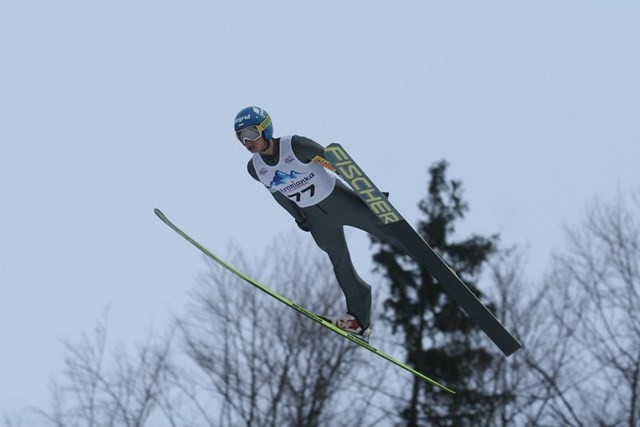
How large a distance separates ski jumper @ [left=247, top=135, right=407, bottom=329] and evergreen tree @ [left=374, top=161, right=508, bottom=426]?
10.2 meters

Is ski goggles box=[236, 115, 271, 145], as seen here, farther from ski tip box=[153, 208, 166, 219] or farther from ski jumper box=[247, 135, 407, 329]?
ski tip box=[153, 208, 166, 219]

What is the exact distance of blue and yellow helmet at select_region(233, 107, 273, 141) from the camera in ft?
25.0

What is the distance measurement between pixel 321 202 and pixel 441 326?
13.7m

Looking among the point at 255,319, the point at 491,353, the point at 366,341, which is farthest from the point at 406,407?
the point at 366,341

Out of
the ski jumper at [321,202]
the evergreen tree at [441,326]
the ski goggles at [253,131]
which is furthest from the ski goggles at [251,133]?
the evergreen tree at [441,326]

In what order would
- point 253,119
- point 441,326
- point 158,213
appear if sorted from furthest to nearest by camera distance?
point 441,326
point 158,213
point 253,119

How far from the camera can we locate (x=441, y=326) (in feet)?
70.1

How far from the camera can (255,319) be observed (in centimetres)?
1931

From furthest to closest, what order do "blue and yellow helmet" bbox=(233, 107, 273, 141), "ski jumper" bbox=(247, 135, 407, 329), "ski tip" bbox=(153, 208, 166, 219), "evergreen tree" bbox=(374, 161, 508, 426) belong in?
"evergreen tree" bbox=(374, 161, 508, 426), "ski tip" bbox=(153, 208, 166, 219), "ski jumper" bbox=(247, 135, 407, 329), "blue and yellow helmet" bbox=(233, 107, 273, 141)

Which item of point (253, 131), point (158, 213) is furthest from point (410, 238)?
point (158, 213)

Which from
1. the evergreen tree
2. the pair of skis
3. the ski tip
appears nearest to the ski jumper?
the pair of skis

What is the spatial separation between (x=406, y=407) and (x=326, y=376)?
2783 mm

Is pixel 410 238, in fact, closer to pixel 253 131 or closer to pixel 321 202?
pixel 321 202

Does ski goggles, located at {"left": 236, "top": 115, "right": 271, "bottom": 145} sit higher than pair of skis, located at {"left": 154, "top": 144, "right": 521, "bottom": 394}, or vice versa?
ski goggles, located at {"left": 236, "top": 115, "right": 271, "bottom": 145}
